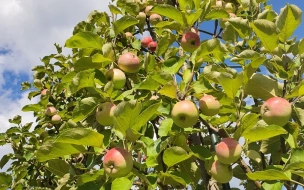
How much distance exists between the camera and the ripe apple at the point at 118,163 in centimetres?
150

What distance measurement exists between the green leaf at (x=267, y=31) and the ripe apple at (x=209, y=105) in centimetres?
38

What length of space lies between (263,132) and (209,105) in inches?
12.2

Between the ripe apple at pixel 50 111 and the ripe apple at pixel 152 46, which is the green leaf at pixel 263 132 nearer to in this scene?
the ripe apple at pixel 152 46

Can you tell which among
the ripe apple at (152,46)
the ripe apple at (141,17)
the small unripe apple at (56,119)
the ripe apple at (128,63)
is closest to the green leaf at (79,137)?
the ripe apple at (128,63)

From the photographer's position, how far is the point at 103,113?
179cm

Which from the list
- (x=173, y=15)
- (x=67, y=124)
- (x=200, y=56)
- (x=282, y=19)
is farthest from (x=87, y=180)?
(x=282, y=19)

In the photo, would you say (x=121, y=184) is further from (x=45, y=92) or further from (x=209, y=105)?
(x=45, y=92)

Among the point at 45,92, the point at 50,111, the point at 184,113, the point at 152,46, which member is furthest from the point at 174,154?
the point at 45,92

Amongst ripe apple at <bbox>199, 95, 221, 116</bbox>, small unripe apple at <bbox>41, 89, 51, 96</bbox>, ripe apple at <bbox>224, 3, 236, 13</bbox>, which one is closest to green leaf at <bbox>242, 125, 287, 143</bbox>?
ripe apple at <bbox>199, 95, 221, 116</bbox>

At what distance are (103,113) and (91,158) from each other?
0.30m

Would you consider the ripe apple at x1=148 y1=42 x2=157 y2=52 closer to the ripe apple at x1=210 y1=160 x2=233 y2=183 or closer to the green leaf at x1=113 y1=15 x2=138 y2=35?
the green leaf at x1=113 y1=15 x2=138 y2=35

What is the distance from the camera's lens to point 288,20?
178 cm

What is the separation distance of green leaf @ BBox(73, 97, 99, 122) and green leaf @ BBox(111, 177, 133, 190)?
0.43 metres

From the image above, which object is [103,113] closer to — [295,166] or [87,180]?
[87,180]
